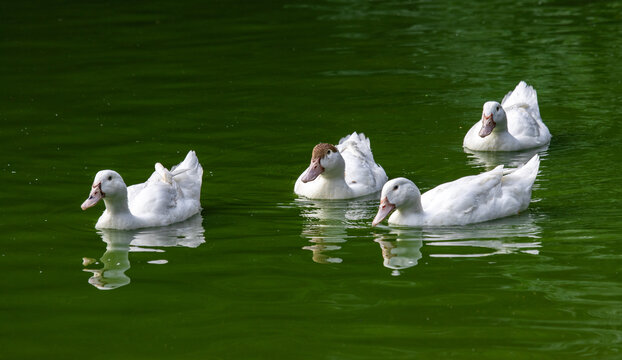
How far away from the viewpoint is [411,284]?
976cm

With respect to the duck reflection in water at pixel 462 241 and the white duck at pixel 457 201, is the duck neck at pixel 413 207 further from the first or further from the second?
the duck reflection in water at pixel 462 241

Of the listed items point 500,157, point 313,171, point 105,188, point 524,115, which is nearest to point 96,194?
point 105,188

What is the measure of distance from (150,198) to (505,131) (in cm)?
554

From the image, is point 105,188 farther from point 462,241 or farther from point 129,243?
point 462,241

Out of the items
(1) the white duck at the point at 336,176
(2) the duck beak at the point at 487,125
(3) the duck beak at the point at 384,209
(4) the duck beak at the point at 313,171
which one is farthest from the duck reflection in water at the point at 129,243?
(2) the duck beak at the point at 487,125

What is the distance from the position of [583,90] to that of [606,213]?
22.7 ft

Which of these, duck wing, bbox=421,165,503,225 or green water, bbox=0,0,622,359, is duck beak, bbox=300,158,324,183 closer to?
green water, bbox=0,0,622,359

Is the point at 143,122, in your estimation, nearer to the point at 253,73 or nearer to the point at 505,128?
the point at 253,73

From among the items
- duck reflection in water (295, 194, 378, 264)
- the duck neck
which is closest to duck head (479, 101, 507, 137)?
duck reflection in water (295, 194, 378, 264)

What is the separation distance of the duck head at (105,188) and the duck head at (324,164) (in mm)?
2374

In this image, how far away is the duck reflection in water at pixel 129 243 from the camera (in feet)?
33.8

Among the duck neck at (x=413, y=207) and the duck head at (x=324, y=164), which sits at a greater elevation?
the duck head at (x=324, y=164)

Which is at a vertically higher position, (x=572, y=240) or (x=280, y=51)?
(x=280, y=51)

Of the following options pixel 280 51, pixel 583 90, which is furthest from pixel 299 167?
pixel 280 51
